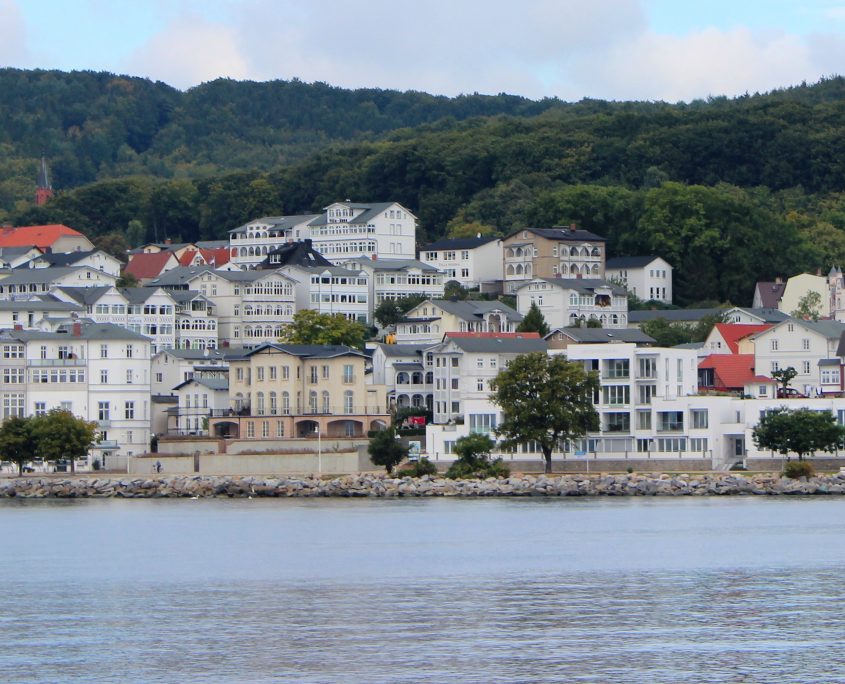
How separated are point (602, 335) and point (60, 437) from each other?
22.6m

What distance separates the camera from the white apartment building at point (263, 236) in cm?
11531

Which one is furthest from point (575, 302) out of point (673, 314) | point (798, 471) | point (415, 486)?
point (798, 471)

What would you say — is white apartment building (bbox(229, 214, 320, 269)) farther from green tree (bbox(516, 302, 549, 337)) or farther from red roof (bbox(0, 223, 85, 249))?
green tree (bbox(516, 302, 549, 337))

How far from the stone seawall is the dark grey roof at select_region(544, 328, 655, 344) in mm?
15095

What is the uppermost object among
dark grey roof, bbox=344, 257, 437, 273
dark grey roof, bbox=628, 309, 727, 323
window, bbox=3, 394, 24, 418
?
dark grey roof, bbox=344, 257, 437, 273

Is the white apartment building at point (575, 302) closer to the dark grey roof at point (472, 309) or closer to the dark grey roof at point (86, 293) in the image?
the dark grey roof at point (472, 309)

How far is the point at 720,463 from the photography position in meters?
69.1

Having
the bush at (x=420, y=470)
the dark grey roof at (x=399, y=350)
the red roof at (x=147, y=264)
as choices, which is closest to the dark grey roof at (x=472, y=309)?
the dark grey roof at (x=399, y=350)

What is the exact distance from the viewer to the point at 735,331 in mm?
88500

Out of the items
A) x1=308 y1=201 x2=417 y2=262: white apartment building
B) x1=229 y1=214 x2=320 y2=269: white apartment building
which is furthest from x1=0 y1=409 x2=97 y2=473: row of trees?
x1=229 y1=214 x2=320 y2=269: white apartment building

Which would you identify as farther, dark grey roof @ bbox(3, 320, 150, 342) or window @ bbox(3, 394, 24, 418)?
dark grey roof @ bbox(3, 320, 150, 342)

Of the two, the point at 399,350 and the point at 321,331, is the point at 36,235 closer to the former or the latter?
the point at 321,331

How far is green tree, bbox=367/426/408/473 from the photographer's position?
70188 millimetres

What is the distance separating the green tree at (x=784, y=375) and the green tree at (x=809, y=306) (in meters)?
16.9
